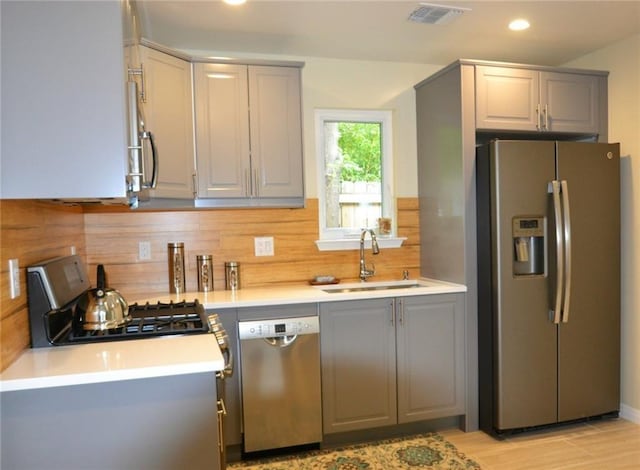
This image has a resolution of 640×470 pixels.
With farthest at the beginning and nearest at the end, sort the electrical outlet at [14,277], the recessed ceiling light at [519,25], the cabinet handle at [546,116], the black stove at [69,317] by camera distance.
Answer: the cabinet handle at [546,116] < the recessed ceiling light at [519,25] < the black stove at [69,317] < the electrical outlet at [14,277]

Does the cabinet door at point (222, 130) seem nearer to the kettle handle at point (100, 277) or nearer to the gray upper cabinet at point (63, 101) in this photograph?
the kettle handle at point (100, 277)

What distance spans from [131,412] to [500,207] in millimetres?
2231

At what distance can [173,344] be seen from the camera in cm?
171

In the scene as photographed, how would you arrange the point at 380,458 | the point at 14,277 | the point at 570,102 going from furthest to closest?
the point at 570,102 → the point at 380,458 → the point at 14,277

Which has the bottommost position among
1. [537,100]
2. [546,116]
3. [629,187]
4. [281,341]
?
[281,341]

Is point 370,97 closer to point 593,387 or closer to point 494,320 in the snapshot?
point 494,320

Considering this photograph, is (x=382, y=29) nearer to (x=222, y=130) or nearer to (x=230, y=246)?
(x=222, y=130)

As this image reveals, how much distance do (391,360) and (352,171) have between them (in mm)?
1381

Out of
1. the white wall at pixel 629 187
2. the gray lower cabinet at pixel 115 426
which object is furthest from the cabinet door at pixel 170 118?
the white wall at pixel 629 187

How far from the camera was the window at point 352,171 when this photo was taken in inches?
133

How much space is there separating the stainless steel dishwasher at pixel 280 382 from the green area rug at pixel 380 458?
0.09 metres

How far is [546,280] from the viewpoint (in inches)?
113

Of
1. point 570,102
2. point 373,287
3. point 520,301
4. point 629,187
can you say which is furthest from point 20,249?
point 629,187

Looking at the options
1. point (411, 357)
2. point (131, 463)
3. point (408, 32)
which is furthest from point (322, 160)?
point (131, 463)
